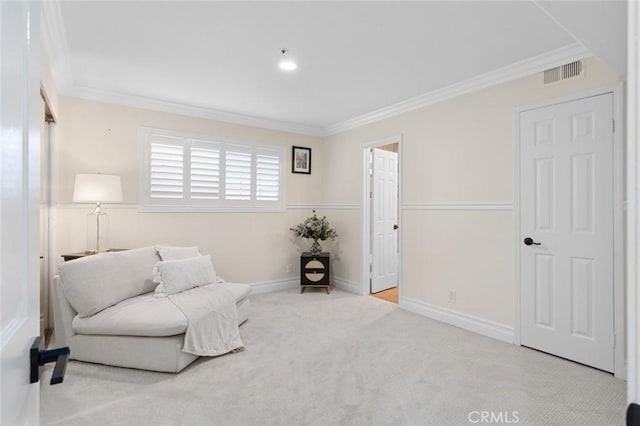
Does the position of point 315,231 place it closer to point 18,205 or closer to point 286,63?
point 286,63

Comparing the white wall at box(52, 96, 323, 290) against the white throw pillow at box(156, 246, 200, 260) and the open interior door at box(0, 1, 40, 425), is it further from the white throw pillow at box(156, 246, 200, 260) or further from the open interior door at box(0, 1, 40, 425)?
the open interior door at box(0, 1, 40, 425)

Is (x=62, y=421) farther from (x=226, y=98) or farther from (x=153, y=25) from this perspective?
(x=226, y=98)

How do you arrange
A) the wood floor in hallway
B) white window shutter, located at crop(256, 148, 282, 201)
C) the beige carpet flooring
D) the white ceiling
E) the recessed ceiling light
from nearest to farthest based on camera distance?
1. the beige carpet flooring
2. the white ceiling
3. the recessed ceiling light
4. the wood floor in hallway
5. white window shutter, located at crop(256, 148, 282, 201)

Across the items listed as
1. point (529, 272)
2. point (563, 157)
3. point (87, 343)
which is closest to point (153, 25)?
point (87, 343)

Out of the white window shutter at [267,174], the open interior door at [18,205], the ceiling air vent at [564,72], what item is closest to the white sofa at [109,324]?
the open interior door at [18,205]

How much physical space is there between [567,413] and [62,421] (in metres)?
3.05

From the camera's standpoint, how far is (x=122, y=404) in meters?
2.06

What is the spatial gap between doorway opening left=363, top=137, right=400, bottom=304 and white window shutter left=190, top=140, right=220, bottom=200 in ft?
6.86

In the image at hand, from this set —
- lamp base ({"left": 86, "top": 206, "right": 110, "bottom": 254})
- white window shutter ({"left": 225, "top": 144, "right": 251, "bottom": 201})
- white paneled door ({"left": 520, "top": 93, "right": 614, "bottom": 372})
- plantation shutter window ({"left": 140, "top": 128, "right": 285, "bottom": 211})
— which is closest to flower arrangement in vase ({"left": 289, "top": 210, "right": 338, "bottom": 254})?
plantation shutter window ({"left": 140, "top": 128, "right": 285, "bottom": 211})

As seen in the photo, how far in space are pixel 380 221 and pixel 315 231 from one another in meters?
1.00

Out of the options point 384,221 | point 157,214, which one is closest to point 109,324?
point 157,214

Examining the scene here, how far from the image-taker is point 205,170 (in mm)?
4340

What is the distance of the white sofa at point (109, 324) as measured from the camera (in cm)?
247

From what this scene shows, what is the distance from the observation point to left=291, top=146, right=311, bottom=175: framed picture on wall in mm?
5117
